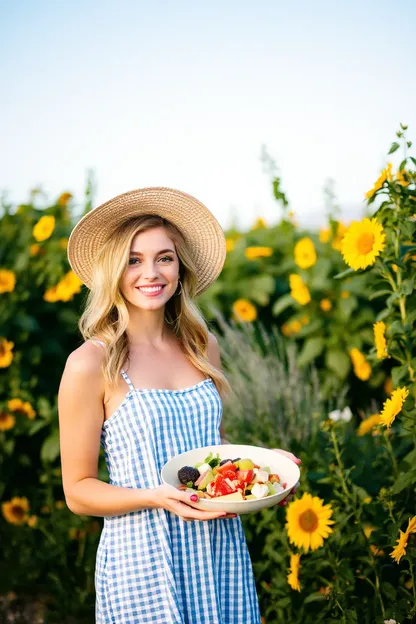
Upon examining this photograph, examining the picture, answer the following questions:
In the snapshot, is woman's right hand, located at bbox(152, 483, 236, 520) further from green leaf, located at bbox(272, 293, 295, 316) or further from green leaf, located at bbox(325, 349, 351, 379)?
green leaf, located at bbox(272, 293, 295, 316)

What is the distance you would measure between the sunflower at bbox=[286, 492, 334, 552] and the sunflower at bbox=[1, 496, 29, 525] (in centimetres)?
189

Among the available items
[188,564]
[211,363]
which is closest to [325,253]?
[211,363]

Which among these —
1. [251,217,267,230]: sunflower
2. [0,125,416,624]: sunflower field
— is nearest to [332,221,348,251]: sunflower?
[0,125,416,624]: sunflower field

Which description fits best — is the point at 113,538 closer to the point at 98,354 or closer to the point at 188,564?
the point at 188,564

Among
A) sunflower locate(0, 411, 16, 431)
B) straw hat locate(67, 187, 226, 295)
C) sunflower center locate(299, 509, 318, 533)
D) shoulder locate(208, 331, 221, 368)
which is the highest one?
straw hat locate(67, 187, 226, 295)

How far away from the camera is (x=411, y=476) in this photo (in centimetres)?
229

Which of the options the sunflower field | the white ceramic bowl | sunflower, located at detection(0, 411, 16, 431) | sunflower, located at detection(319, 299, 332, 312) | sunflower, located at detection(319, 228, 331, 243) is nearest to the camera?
the white ceramic bowl

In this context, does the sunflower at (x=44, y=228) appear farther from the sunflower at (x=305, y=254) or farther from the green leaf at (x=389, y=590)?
the green leaf at (x=389, y=590)

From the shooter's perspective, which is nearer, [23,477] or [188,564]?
[188,564]

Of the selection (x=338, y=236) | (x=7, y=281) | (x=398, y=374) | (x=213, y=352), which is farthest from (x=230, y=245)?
(x=398, y=374)

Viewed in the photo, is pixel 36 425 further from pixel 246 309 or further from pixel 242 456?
pixel 242 456

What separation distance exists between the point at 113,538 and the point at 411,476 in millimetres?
1001

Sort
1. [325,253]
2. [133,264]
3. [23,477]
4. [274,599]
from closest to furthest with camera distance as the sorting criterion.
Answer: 1. [133,264]
2. [274,599]
3. [23,477]
4. [325,253]

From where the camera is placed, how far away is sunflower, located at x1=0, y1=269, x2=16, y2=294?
12.9 ft
